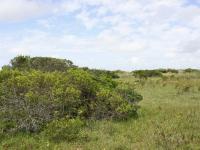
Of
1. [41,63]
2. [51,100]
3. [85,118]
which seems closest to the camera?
[51,100]

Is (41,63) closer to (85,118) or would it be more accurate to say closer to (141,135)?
(85,118)

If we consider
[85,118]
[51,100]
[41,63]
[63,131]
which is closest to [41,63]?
[41,63]

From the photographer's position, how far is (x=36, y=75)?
12.1 m

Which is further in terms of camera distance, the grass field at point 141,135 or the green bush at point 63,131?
the green bush at point 63,131

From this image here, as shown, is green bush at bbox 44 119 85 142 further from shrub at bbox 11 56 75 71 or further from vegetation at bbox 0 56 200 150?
shrub at bbox 11 56 75 71

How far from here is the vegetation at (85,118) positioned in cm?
970

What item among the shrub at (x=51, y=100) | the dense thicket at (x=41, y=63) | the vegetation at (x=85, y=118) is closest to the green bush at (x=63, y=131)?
the vegetation at (x=85, y=118)

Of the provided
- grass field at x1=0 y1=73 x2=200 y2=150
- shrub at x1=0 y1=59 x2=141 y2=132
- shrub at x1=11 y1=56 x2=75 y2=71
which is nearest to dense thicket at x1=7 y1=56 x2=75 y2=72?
shrub at x1=11 y1=56 x2=75 y2=71

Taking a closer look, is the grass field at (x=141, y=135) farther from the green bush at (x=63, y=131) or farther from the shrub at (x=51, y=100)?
the shrub at (x=51, y=100)

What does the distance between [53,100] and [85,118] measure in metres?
1.30

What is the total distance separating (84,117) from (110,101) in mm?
893

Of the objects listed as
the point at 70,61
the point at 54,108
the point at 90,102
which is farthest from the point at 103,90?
the point at 70,61

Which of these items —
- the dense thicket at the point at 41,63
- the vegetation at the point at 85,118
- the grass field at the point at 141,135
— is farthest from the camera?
the dense thicket at the point at 41,63

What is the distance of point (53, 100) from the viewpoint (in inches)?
462
